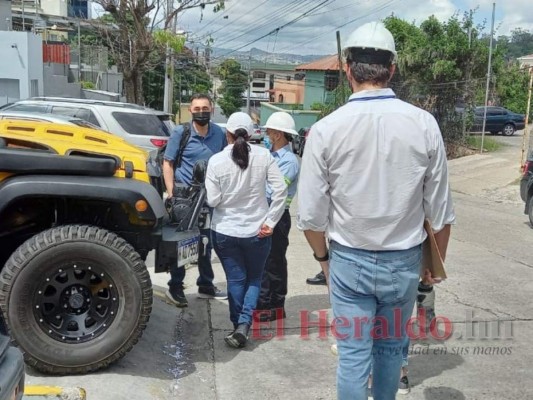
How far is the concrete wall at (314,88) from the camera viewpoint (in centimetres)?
5288

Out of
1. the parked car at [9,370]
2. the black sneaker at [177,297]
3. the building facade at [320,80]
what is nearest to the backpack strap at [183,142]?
the black sneaker at [177,297]

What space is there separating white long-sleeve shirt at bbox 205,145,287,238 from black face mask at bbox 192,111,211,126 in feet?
2.91

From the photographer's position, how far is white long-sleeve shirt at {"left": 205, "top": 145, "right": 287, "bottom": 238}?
465 centimetres

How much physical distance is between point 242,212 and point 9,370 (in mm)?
2294

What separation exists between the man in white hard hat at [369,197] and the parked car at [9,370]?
1.35m

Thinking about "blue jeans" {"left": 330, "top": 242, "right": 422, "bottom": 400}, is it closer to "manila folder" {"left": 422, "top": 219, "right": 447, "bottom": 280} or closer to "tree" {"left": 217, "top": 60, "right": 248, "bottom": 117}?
"manila folder" {"left": 422, "top": 219, "right": 447, "bottom": 280}

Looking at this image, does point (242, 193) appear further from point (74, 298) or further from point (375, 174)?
point (375, 174)

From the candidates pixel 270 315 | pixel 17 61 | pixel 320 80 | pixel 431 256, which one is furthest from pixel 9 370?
pixel 320 80

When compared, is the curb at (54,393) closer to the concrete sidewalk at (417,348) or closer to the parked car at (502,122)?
the concrete sidewalk at (417,348)

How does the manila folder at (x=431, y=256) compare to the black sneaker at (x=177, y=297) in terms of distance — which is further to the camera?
the black sneaker at (x=177, y=297)

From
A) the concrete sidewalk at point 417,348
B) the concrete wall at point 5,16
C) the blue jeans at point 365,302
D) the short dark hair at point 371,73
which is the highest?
the concrete wall at point 5,16

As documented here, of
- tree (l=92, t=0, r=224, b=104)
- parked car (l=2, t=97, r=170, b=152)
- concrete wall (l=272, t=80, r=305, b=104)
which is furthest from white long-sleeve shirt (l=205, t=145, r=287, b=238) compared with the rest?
concrete wall (l=272, t=80, r=305, b=104)

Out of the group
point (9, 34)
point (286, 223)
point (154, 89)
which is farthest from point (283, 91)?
point (286, 223)

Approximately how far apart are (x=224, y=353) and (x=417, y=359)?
54.2 inches
